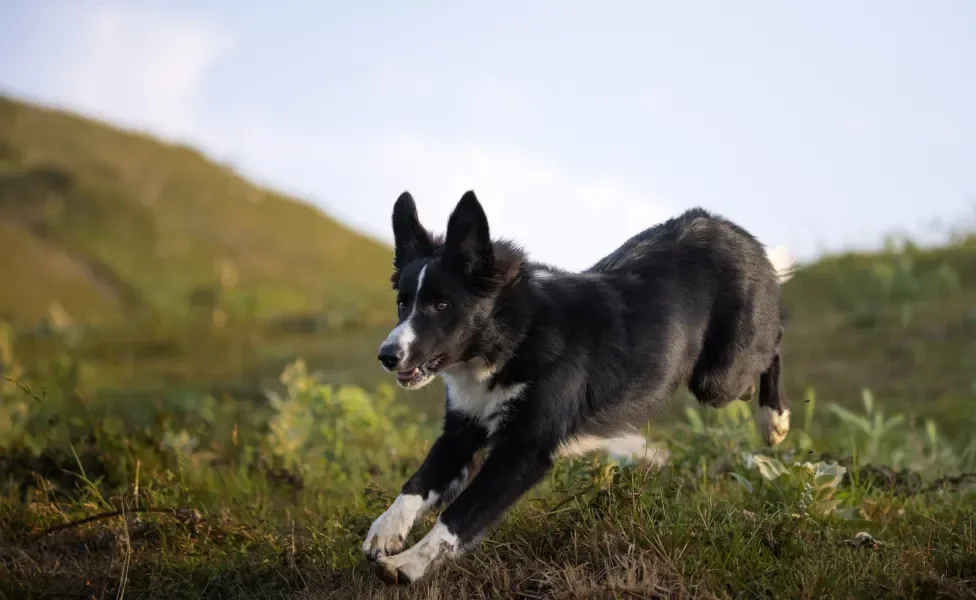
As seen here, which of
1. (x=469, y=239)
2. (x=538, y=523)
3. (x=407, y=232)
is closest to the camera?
(x=469, y=239)

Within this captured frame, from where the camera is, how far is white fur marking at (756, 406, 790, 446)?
5.14m

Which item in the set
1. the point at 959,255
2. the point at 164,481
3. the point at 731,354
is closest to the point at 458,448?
the point at 731,354

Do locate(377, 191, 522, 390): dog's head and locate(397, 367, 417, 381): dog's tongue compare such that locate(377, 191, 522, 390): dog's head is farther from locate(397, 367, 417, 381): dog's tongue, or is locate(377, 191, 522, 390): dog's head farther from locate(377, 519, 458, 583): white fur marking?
locate(377, 519, 458, 583): white fur marking

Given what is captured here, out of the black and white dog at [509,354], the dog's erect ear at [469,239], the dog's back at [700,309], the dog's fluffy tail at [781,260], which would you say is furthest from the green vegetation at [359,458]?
the dog's erect ear at [469,239]

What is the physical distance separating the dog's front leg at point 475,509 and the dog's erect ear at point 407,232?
37.5 inches

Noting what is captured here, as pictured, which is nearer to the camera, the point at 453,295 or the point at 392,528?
the point at 392,528

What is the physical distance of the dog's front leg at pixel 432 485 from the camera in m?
3.62

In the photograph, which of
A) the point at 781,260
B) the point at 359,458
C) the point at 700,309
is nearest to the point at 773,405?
the point at 781,260

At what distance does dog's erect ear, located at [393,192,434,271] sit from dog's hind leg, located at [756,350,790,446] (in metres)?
2.20

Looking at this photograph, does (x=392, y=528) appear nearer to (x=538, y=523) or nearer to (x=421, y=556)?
(x=421, y=556)

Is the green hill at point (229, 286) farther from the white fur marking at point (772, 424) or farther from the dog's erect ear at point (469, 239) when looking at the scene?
the dog's erect ear at point (469, 239)

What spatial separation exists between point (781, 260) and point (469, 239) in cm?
232

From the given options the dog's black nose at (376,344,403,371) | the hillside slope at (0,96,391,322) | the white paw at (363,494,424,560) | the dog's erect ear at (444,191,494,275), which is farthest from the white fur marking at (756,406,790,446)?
the hillside slope at (0,96,391,322)

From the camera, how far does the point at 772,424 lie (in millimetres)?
5148
